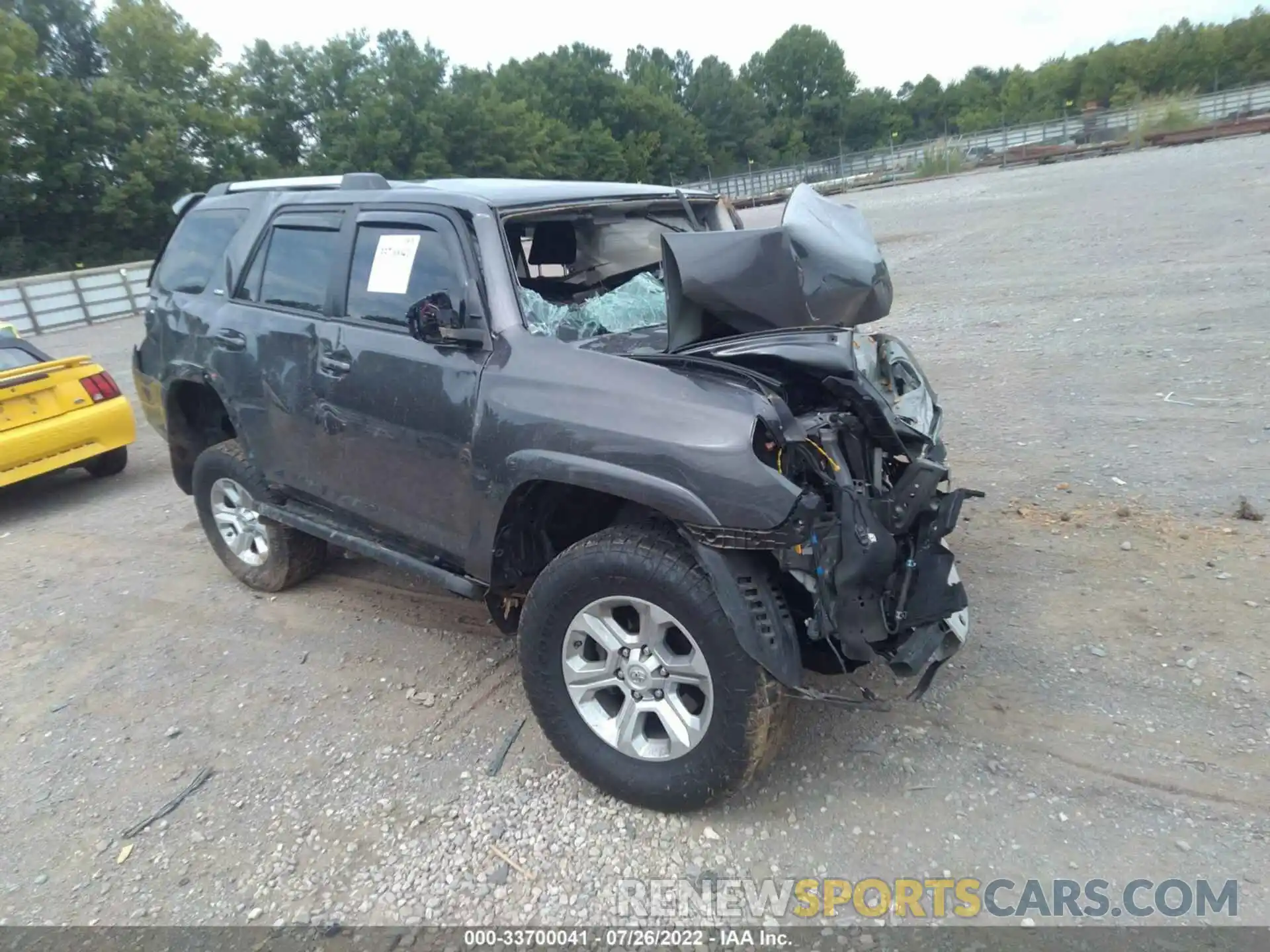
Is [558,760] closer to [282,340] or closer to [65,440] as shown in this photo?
[282,340]

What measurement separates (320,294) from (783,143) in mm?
99702

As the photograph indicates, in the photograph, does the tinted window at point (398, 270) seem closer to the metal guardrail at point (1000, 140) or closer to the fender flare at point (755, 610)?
the fender flare at point (755, 610)

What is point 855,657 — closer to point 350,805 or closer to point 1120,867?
point 1120,867

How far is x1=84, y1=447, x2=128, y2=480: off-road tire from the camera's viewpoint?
7.61m

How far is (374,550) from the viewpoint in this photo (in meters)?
4.02

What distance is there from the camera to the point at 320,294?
13.5ft

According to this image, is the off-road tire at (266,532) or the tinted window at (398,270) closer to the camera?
the tinted window at (398,270)

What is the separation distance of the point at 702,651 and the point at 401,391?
169 centimetres

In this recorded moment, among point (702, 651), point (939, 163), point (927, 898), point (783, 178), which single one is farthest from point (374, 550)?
point (783, 178)

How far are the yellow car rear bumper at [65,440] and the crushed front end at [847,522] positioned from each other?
5.94 meters

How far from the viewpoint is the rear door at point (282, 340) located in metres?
4.12

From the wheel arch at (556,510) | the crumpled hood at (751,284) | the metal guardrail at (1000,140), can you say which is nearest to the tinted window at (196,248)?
the wheel arch at (556,510)

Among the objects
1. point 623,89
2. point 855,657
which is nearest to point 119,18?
point 623,89

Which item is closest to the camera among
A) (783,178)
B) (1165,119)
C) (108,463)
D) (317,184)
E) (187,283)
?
(317,184)
